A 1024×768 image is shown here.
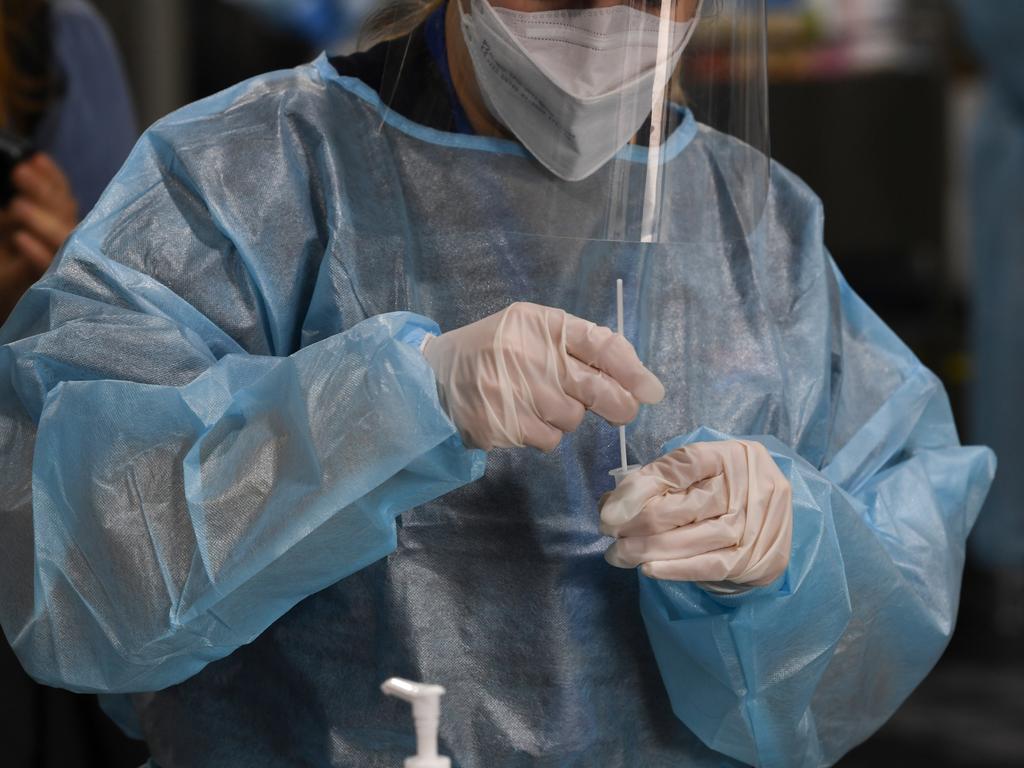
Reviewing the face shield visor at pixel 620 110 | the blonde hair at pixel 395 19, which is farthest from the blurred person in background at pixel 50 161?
the face shield visor at pixel 620 110

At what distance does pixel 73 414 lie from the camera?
987 mm

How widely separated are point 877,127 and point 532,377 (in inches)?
119

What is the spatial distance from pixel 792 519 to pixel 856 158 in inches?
112

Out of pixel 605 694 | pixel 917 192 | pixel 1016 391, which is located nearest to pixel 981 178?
pixel 917 192

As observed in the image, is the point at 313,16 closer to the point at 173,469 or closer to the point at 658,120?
the point at 658,120

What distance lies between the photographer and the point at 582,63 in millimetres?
1071

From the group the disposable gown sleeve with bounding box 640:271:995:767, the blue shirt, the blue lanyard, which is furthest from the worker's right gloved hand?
the blue shirt

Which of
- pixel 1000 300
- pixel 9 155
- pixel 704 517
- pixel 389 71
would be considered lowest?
pixel 1000 300

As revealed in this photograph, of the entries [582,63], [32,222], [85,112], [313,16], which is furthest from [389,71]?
[313,16]

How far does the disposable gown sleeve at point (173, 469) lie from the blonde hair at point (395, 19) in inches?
11.4

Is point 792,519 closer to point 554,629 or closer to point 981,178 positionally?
point 554,629

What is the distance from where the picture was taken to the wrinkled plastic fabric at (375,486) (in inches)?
37.9

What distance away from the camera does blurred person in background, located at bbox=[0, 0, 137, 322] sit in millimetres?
1660

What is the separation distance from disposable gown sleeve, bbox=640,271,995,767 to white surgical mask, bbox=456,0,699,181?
27 centimetres
